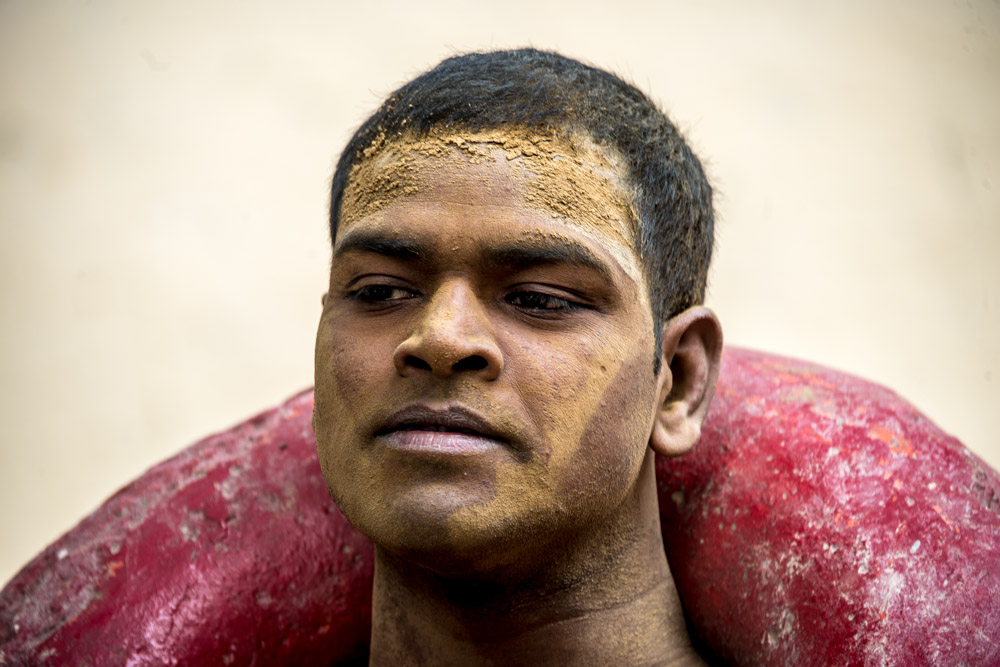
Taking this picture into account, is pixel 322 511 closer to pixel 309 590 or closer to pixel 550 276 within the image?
pixel 309 590

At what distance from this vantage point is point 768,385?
2137mm

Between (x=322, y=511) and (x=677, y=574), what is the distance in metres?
0.73

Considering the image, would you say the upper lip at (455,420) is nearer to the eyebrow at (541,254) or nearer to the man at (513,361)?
the man at (513,361)

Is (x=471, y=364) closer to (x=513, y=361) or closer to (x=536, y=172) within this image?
(x=513, y=361)

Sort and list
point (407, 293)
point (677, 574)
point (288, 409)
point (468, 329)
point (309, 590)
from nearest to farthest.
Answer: point (468, 329)
point (407, 293)
point (677, 574)
point (309, 590)
point (288, 409)

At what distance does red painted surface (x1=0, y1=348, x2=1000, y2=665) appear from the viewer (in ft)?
5.80

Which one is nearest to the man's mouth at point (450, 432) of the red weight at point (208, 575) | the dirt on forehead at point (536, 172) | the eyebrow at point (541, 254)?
the eyebrow at point (541, 254)

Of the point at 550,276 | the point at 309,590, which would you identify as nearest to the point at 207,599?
the point at 309,590

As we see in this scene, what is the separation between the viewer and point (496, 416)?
152cm

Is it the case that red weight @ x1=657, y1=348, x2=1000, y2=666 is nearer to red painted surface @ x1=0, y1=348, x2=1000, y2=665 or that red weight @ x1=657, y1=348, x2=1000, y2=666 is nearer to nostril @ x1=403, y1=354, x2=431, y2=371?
red painted surface @ x1=0, y1=348, x2=1000, y2=665

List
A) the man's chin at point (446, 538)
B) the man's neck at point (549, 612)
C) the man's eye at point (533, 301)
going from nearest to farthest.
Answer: the man's chin at point (446, 538), the man's eye at point (533, 301), the man's neck at point (549, 612)

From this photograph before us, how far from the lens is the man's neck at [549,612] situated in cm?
173

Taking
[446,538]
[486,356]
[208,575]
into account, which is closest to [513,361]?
[486,356]

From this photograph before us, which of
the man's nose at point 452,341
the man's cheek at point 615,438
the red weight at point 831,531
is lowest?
the red weight at point 831,531
